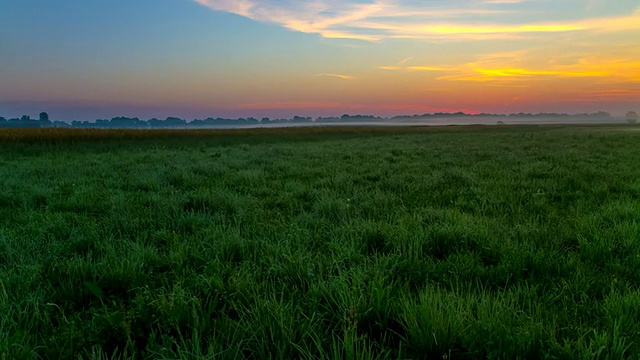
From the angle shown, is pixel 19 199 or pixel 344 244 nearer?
pixel 344 244

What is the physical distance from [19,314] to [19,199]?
18.2ft

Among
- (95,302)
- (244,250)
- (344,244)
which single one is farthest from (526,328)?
(95,302)

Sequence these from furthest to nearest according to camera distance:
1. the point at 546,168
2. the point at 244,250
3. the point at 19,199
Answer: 1. the point at 546,168
2. the point at 19,199
3. the point at 244,250

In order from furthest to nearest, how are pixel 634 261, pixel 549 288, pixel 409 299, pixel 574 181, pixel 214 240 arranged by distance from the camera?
pixel 574 181 < pixel 214 240 < pixel 634 261 < pixel 549 288 < pixel 409 299

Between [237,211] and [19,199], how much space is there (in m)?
4.49

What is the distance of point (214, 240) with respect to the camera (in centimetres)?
397

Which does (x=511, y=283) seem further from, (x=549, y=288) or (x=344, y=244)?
(x=344, y=244)

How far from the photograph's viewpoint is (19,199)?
6477mm

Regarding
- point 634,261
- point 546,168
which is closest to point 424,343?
point 634,261

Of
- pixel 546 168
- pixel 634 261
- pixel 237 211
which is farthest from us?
pixel 546 168

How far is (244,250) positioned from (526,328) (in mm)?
2661

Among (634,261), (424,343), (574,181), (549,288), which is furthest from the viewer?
(574,181)

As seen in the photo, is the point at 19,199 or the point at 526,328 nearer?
the point at 526,328

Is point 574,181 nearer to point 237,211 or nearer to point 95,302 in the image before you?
point 237,211
